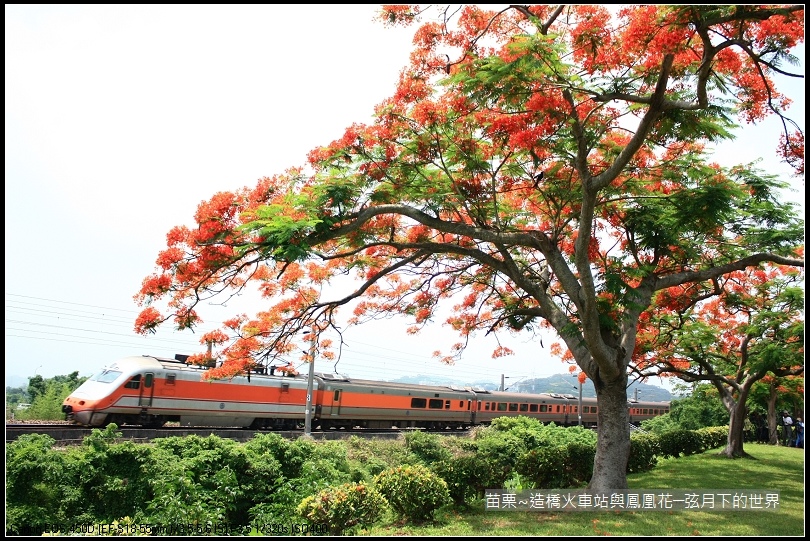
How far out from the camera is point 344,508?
22.5 feet

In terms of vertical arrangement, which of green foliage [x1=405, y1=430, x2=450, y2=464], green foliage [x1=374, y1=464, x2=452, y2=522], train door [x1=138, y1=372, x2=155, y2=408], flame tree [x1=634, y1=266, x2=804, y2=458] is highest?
flame tree [x1=634, y1=266, x2=804, y2=458]

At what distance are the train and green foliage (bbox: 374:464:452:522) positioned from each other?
360cm

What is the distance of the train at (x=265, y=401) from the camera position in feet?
53.2

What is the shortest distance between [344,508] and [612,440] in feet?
15.2

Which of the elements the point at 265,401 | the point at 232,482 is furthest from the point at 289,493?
the point at 265,401

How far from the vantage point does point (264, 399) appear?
19547 millimetres

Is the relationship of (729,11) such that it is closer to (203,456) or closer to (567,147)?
(567,147)

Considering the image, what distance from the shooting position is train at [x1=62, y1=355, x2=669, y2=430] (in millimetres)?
16203

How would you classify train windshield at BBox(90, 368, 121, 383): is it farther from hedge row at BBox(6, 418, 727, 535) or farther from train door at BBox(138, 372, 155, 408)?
hedge row at BBox(6, 418, 727, 535)

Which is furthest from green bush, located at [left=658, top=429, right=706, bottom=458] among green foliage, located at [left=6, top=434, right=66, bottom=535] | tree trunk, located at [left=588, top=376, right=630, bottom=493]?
green foliage, located at [left=6, top=434, right=66, bottom=535]

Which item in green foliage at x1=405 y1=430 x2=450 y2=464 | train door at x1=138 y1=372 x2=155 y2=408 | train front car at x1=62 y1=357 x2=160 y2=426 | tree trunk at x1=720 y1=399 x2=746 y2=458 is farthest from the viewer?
tree trunk at x1=720 y1=399 x2=746 y2=458

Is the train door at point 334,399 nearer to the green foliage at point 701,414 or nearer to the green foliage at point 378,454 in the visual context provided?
the green foliage at point 378,454

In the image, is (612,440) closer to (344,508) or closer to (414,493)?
(414,493)

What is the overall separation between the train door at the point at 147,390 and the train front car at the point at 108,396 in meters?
0.03
